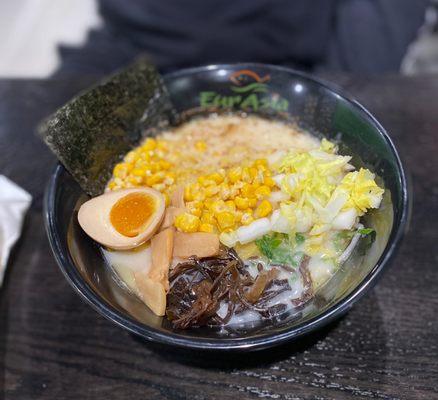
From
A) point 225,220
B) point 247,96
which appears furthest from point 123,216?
point 247,96

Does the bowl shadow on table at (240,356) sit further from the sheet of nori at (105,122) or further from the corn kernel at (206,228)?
the sheet of nori at (105,122)

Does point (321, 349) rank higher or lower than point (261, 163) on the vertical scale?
lower

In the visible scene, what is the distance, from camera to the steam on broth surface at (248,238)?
1347 mm

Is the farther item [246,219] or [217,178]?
[217,178]

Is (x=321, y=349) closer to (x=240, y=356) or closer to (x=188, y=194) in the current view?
(x=240, y=356)

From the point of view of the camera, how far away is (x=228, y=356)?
55.9 inches

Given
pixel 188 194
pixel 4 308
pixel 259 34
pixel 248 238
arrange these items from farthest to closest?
pixel 259 34 → pixel 4 308 → pixel 188 194 → pixel 248 238

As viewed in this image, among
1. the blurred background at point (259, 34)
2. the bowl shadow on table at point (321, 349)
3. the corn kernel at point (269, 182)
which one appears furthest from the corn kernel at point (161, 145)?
the blurred background at point (259, 34)

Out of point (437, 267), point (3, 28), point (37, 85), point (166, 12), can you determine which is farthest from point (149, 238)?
point (3, 28)

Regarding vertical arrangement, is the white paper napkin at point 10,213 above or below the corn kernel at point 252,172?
below

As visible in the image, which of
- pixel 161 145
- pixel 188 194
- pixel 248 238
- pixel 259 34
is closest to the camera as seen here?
pixel 248 238

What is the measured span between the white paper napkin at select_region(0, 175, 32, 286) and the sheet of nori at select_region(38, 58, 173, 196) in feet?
1.19

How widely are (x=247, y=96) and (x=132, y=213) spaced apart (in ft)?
2.18

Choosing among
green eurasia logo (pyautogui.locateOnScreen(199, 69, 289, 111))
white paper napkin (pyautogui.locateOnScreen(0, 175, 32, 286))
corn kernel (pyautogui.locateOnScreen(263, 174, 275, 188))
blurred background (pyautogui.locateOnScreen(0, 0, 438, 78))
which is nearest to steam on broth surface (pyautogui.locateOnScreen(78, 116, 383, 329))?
corn kernel (pyautogui.locateOnScreen(263, 174, 275, 188))
